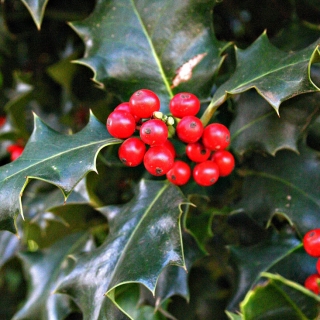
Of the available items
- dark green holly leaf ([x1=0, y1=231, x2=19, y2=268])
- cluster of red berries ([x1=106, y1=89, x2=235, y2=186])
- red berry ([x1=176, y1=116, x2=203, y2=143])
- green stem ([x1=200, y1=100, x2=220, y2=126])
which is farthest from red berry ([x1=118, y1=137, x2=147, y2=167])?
dark green holly leaf ([x1=0, y1=231, x2=19, y2=268])

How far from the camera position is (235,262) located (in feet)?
3.86

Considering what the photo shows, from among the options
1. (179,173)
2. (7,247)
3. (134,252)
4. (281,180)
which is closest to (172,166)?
(179,173)

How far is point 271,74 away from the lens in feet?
3.20

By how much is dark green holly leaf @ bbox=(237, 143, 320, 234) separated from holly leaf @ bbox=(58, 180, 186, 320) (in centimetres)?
29

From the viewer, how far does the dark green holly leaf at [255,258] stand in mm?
1109

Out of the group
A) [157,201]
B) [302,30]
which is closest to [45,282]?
[157,201]

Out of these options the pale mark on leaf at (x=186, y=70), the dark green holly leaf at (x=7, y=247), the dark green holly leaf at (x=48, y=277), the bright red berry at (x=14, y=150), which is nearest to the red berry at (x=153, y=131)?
the pale mark on leaf at (x=186, y=70)

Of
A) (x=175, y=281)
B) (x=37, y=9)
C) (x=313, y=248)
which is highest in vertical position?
(x=37, y=9)

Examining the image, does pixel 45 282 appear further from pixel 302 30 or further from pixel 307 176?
pixel 302 30

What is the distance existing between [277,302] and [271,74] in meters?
0.53

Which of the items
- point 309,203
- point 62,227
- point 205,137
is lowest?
point 62,227

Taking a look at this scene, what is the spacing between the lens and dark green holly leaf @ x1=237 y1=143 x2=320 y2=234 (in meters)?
1.12

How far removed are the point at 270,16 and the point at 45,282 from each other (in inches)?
50.7

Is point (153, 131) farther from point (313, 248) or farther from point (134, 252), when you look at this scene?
point (313, 248)
